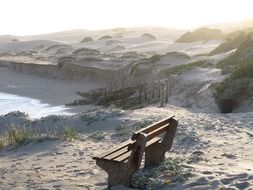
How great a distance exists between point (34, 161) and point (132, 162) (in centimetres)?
305

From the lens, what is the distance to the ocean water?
2110cm

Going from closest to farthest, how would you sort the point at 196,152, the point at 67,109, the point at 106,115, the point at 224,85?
the point at 196,152, the point at 106,115, the point at 224,85, the point at 67,109

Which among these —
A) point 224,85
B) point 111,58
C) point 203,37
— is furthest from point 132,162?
point 203,37

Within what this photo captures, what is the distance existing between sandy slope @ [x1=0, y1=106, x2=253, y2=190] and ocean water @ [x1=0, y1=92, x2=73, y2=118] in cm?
884

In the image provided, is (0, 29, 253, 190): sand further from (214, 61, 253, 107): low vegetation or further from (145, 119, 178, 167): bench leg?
(214, 61, 253, 107): low vegetation

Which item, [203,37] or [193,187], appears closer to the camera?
[193,187]

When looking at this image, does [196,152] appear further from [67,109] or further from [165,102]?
[67,109]

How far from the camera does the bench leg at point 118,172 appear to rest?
6848mm

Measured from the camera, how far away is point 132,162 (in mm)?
6859

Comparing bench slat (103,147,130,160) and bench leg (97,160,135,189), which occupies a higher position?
bench slat (103,147,130,160)

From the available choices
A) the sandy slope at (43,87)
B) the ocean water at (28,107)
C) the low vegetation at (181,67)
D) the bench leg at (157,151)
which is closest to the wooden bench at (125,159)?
the bench leg at (157,151)

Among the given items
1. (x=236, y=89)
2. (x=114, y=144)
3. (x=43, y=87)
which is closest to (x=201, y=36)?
(x=43, y=87)

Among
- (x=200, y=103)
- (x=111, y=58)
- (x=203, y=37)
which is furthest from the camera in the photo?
(x=203, y=37)

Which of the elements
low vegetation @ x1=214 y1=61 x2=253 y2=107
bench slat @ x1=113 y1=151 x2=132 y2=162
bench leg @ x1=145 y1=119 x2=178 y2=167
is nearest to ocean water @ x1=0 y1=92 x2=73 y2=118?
low vegetation @ x1=214 y1=61 x2=253 y2=107
